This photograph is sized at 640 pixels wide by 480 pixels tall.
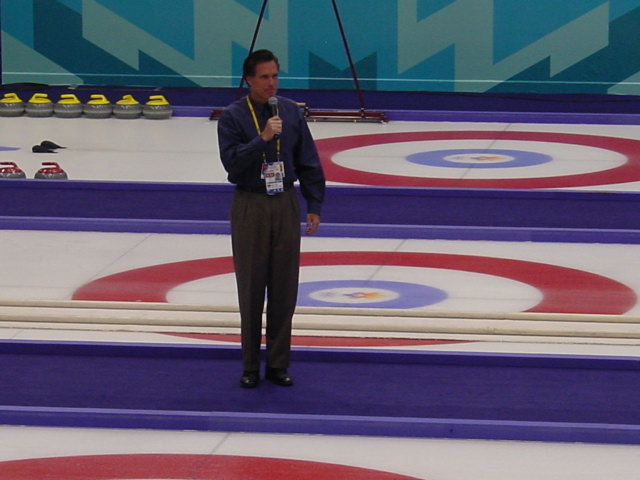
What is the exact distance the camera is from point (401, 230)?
7320mm

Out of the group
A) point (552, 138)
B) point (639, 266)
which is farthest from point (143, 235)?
point (552, 138)

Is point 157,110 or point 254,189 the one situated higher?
point 157,110

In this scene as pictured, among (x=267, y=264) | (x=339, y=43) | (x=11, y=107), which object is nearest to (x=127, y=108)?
(x=11, y=107)

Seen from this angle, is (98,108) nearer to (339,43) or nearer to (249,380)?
(339,43)

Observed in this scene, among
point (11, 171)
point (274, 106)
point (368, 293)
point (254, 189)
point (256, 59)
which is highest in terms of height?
point (256, 59)

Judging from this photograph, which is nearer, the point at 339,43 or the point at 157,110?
the point at 157,110

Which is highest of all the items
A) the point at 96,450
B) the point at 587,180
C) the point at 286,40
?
the point at 286,40

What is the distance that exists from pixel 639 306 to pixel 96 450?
100 inches

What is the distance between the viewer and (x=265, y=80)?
4.68 meters

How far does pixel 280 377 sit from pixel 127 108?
6630mm

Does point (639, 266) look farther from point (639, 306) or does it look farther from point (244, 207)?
point (244, 207)

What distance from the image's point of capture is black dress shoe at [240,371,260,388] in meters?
4.80

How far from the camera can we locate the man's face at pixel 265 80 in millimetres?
4652

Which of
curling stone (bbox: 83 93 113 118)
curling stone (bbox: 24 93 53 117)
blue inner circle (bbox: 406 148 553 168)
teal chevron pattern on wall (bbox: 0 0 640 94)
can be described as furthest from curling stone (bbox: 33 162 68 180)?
teal chevron pattern on wall (bbox: 0 0 640 94)
